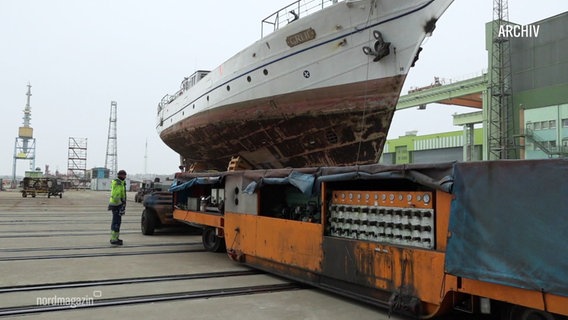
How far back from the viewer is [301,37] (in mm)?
10648

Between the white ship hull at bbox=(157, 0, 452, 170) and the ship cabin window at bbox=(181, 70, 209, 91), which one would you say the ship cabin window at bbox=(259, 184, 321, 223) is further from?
the ship cabin window at bbox=(181, 70, 209, 91)

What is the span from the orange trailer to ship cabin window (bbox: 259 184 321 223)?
2 cm

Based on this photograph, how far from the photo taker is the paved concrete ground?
4.10 meters

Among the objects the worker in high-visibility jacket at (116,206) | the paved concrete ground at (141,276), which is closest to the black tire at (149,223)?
the paved concrete ground at (141,276)

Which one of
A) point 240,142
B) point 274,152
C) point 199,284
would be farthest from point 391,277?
point 240,142

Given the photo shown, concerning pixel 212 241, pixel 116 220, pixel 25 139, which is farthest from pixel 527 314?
pixel 25 139

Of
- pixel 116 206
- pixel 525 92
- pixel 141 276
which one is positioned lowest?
pixel 141 276

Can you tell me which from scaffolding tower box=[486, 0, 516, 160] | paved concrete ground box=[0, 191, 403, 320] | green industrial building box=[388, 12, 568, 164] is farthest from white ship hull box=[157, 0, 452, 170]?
scaffolding tower box=[486, 0, 516, 160]

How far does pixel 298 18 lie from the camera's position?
10984 millimetres

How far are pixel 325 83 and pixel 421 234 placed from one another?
7008 millimetres

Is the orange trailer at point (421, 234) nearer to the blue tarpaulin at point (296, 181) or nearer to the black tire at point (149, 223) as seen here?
the blue tarpaulin at point (296, 181)

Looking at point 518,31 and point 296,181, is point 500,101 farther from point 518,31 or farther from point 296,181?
point 296,181

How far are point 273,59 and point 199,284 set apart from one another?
24.7 feet

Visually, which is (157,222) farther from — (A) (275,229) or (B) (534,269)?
(B) (534,269)
